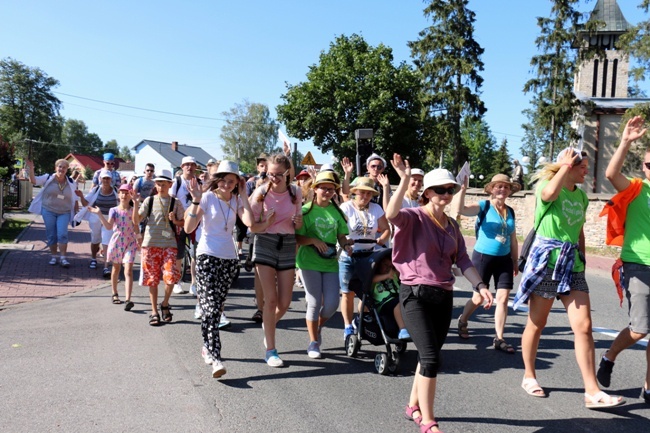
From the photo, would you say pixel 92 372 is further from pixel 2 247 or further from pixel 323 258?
pixel 2 247

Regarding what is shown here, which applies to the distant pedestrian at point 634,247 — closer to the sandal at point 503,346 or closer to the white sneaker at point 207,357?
the sandal at point 503,346

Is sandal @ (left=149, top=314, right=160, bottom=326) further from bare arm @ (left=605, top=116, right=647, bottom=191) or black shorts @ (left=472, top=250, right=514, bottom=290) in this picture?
bare arm @ (left=605, top=116, right=647, bottom=191)

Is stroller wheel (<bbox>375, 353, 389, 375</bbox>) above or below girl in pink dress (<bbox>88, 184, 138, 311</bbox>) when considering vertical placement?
below

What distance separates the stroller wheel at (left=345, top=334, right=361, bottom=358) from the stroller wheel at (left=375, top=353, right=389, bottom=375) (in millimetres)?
438

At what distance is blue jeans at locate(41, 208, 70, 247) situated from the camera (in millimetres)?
11318

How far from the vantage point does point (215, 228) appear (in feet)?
18.1

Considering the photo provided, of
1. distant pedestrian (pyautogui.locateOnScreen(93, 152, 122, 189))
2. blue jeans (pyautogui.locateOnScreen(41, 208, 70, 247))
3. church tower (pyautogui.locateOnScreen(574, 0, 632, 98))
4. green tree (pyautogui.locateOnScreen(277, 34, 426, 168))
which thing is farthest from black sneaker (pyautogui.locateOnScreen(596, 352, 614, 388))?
church tower (pyautogui.locateOnScreen(574, 0, 632, 98))

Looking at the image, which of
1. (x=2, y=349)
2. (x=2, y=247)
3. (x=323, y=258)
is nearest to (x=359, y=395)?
(x=323, y=258)

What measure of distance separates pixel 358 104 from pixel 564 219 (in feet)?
121

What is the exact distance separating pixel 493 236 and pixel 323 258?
1.95 m

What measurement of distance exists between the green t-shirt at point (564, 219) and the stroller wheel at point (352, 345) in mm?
2177

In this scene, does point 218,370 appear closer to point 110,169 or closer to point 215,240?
point 215,240

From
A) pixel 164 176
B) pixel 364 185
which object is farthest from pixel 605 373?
pixel 164 176

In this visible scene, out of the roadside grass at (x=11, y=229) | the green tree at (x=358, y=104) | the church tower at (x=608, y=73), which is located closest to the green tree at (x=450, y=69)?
the green tree at (x=358, y=104)
